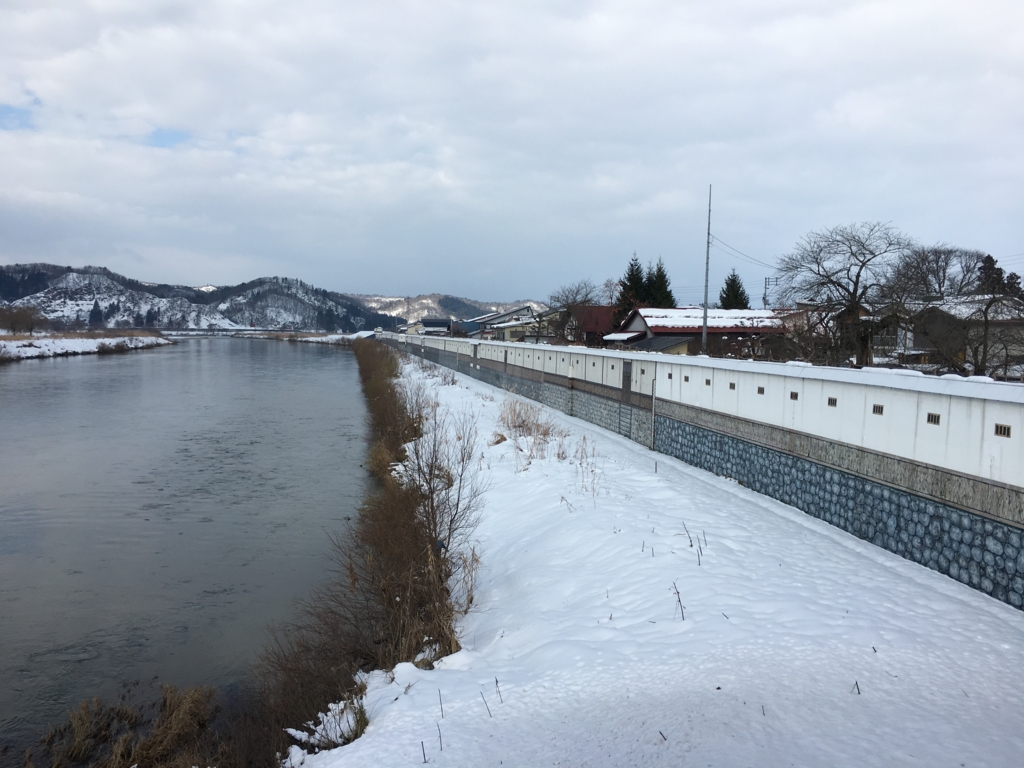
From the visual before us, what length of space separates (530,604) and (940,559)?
5281 mm

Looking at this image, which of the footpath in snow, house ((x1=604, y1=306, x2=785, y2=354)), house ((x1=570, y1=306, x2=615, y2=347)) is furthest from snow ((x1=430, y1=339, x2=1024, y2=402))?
the footpath in snow

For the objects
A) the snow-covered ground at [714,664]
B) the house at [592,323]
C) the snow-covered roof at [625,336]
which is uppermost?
the house at [592,323]

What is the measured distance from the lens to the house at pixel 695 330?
131 feet

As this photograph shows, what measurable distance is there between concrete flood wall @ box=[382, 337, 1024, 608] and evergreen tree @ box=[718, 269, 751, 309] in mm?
45387

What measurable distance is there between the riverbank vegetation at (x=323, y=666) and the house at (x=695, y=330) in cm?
2956

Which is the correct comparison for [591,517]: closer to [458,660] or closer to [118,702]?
[458,660]

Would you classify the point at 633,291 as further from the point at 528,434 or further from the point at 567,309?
the point at 528,434

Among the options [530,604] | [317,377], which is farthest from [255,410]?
[530,604]

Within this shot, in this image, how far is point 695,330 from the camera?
42.9 metres

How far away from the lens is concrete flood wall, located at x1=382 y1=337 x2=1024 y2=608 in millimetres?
7633

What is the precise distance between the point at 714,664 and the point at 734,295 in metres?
60.4

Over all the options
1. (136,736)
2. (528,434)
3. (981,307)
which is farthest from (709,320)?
(136,736)

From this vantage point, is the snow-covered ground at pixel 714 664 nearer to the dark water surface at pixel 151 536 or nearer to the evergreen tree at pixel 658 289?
the dark water surface at pixel 151 536

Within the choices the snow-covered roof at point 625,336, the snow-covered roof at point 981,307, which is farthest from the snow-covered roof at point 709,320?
the snow-covered roof at point 981,307
